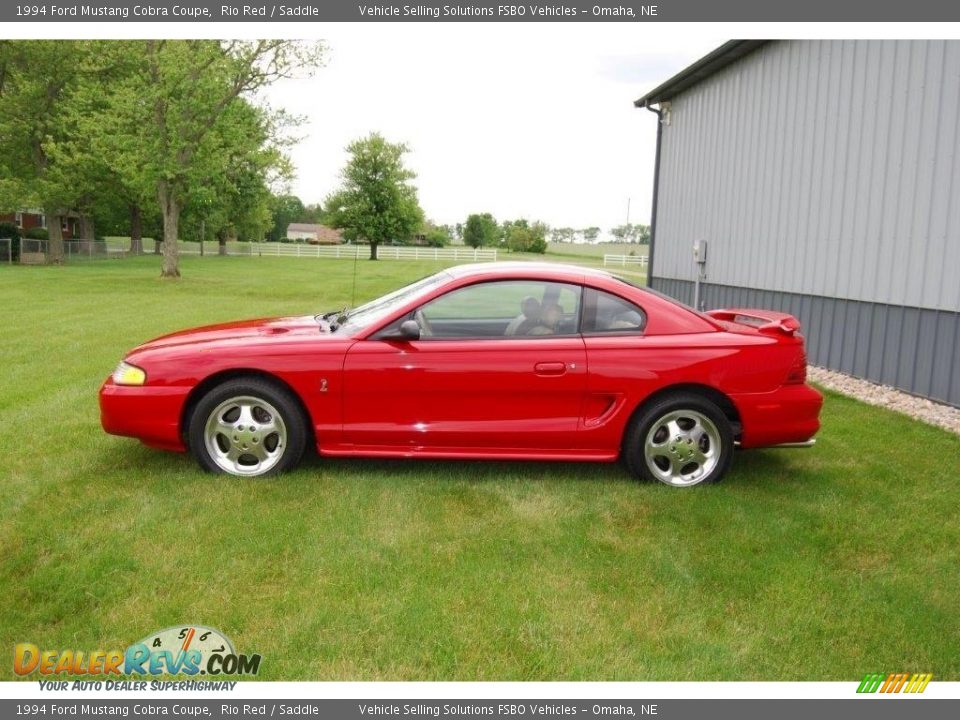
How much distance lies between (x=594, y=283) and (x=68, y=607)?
11.8 ft

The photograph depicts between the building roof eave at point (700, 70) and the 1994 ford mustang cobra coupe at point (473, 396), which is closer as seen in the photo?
the 1994 ford mustang cobra coupe at point (473, 396)

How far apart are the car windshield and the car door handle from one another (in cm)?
91

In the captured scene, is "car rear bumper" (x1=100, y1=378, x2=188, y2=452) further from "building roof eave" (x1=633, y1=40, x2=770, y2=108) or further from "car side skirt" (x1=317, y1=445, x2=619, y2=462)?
"building roof eave" (x1=633, y1=40, x2=770, y2=108)

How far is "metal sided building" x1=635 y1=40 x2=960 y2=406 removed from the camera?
819 centimetres

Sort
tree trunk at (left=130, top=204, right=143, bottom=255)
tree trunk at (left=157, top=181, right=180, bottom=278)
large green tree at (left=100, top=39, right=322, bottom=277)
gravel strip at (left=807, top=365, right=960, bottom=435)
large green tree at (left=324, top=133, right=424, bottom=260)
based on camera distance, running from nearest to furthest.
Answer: gravel strip at (left=807, top=365, right=960, bottom=435), large green tree at (left=100, top=39, right=322, bottom=277), tree trunk at (left=157, top=181, right=180, bottom=278), tree trunk at (left=130, top=204, right=143, bottom=255), large green tree at (left=324, top=133, right=424, bottom=260)

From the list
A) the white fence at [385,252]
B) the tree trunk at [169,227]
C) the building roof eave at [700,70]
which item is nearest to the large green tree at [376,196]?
the white fence at [385,252]

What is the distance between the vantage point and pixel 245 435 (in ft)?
17.1

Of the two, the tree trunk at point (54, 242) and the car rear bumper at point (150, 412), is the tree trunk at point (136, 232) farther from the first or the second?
the car rear bumper at point (150, 412)

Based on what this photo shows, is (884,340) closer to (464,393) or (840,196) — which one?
(840,196)

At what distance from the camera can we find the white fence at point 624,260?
61250 mm

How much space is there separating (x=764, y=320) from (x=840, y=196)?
501 centimetres

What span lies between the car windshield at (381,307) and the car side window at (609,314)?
98cm

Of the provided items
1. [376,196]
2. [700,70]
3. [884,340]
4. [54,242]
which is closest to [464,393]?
[884,340]

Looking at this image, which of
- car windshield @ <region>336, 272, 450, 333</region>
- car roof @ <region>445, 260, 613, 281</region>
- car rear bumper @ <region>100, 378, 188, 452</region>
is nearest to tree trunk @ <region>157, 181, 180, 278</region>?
car windshield @ <region>336, 272, 450, 333</region>
